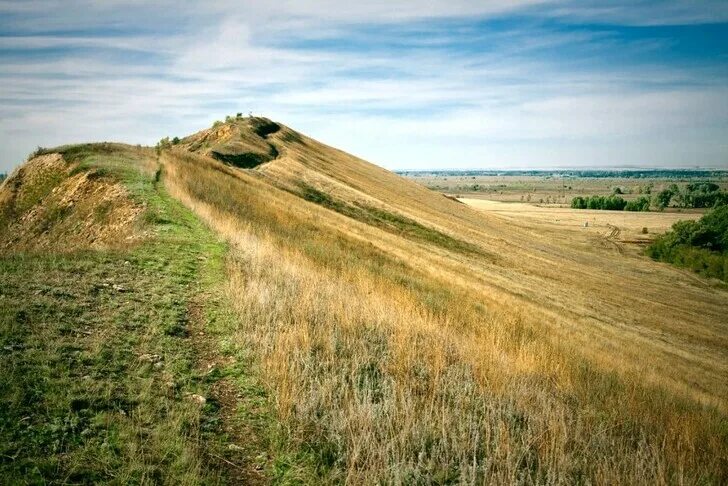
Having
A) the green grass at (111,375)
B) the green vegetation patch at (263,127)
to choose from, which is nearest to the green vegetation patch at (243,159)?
the green vegetation patch at (263,127)

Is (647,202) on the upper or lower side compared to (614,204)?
upper

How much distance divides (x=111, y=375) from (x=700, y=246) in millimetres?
83944

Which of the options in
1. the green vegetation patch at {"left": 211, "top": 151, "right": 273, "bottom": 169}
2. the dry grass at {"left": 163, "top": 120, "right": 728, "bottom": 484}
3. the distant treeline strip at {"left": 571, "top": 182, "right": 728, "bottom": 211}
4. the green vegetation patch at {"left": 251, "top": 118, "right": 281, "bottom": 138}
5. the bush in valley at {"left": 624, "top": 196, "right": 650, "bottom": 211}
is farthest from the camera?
the distant treeline strip at {"left": 571, "top": 182, "right": 728, "bottom": 211}

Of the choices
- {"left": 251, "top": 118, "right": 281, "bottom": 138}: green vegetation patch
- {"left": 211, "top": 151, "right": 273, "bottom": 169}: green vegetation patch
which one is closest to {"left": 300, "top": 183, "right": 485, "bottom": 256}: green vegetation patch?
{"left": 211, "top": 151, "right": 273, "bottom": 169}: green vegetation patch

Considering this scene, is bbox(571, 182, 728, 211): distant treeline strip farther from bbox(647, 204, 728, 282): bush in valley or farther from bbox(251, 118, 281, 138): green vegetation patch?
bbox(251, 118, 281, 138): green vegetation patch

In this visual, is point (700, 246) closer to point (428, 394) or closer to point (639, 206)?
point (639, 206)

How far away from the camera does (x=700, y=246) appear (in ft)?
217

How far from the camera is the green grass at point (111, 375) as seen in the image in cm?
396

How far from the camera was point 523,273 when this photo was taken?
33969 mm

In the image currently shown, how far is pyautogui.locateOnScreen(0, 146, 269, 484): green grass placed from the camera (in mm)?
3965

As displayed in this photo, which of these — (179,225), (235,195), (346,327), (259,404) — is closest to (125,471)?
(259,404)

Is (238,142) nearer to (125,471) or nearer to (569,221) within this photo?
(125,471)

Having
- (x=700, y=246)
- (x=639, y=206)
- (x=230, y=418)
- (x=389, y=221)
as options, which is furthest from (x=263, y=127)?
(x=639, y=206)

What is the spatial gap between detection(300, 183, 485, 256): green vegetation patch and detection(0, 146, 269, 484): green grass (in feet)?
86.9
